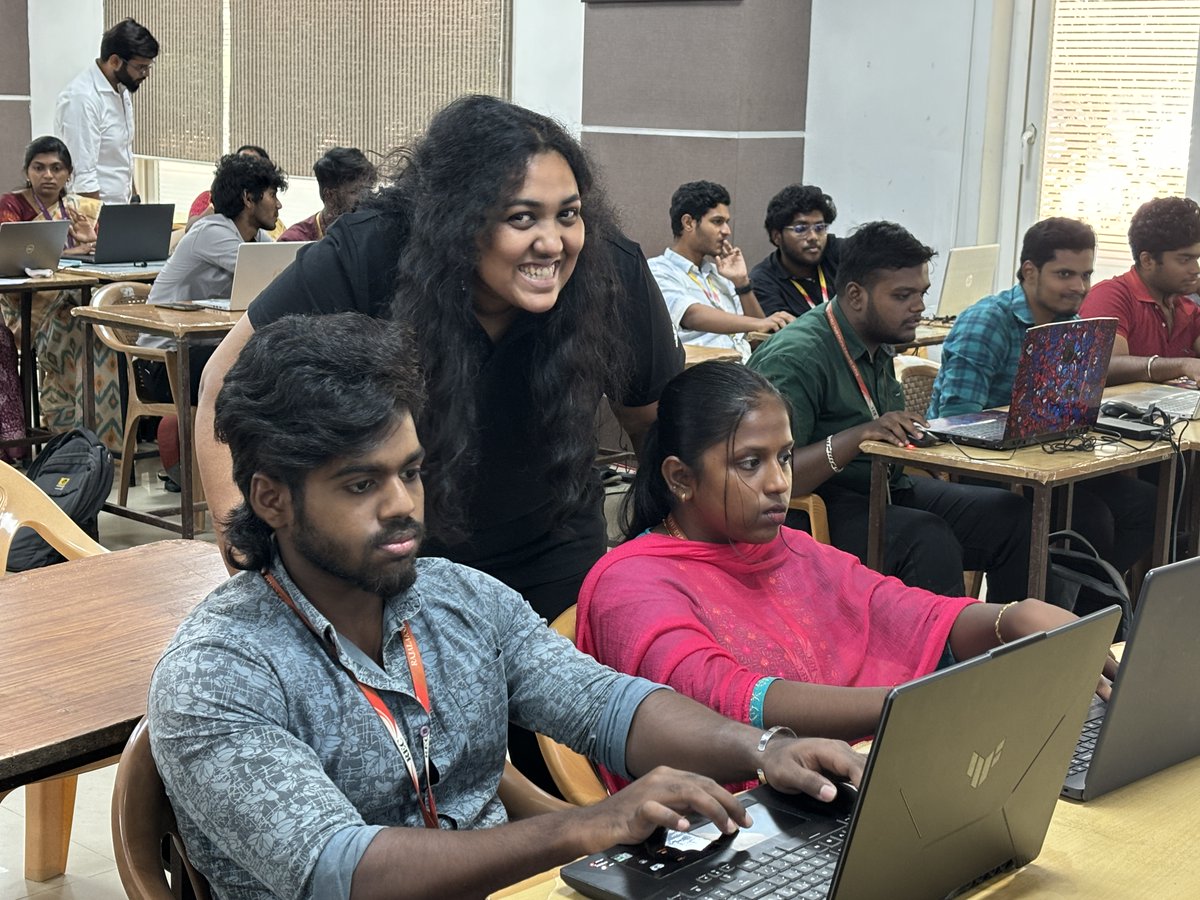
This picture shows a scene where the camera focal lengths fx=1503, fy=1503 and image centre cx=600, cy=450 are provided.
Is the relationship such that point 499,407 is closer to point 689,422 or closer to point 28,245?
point 689,422

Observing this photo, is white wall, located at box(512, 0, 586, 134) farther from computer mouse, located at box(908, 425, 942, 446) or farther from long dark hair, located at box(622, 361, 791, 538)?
long dark hair, located at box(622, 361, 791, 538)

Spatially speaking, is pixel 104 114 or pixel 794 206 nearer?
pixel 794 206

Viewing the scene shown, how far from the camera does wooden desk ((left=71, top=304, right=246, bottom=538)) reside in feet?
15.3

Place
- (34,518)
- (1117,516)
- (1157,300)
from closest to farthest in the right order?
1. (34,518)
2. (1117,516)
3. (1157,300)

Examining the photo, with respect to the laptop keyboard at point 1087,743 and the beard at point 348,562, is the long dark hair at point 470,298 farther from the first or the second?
the laptop keyboard at point 1087,743

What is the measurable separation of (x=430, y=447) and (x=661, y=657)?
0.40 m

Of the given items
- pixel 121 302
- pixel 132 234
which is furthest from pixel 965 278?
pixel 132 234

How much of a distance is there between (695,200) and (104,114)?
3706 millimetres

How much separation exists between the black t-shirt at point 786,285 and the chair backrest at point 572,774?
409cm

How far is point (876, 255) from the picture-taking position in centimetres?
337

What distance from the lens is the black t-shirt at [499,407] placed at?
78.0 inches

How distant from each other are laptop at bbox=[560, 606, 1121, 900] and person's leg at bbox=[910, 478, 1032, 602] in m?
2.26

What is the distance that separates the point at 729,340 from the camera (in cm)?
559

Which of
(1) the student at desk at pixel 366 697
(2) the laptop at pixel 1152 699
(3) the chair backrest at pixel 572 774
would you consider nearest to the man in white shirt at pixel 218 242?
(3) the chair backrest at pixel 572 774
